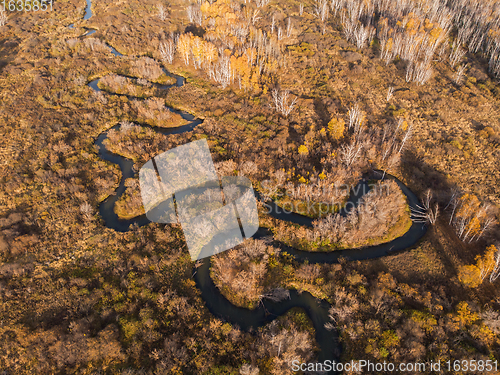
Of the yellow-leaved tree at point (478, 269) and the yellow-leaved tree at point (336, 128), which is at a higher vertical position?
the yellow-leaved tree at point (336, 128)

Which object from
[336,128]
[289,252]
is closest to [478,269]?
[289,252]

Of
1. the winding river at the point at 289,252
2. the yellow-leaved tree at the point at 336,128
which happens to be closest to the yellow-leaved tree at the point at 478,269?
the winding river at the point at 289,252

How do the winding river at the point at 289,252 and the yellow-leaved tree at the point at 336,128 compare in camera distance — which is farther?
the yellow-leaved tree at the point at 336,128

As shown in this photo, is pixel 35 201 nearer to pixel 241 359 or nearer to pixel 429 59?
pixel 241 359

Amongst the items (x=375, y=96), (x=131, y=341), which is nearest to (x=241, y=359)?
(x=131, y=341)

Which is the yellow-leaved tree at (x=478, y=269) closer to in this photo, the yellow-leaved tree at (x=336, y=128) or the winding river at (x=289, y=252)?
the winding river at (x=289, y=252)

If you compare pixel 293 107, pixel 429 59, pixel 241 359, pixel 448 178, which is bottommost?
pixel 241 359

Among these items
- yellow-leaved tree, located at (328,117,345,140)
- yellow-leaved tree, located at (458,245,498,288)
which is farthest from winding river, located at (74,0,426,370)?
yellow-leaved tree, located at (328,117,345,140)

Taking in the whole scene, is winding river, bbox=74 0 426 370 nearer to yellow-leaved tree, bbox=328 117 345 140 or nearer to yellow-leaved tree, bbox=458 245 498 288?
yellow-leaved tree, bbox=458 245 498 288
